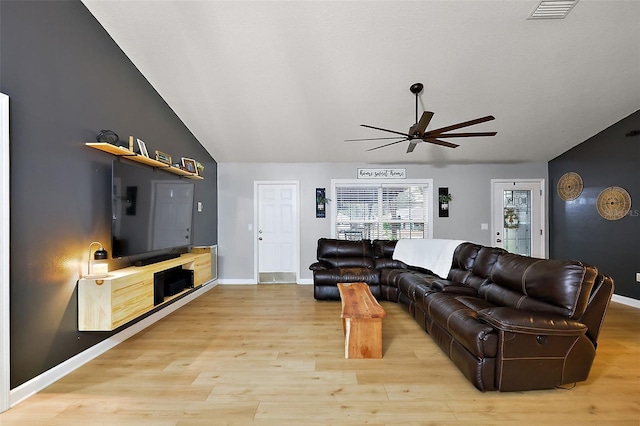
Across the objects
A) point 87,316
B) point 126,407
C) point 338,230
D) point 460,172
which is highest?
point 460,172

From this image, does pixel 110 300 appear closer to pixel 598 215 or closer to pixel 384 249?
pixel 384 249

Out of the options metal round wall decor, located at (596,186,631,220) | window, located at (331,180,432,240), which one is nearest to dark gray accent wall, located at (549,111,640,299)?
metal round wall decor, located at (596,186,631,220)

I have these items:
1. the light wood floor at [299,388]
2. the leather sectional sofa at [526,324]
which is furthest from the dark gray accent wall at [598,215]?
the leather sectional sofa at [526,324]

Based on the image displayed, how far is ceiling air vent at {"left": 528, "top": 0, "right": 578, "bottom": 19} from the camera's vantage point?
2.69m

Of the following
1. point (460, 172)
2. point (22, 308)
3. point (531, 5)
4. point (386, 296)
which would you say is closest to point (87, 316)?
point (22, 308)

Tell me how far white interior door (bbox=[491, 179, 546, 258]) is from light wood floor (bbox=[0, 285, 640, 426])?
274 centimetres

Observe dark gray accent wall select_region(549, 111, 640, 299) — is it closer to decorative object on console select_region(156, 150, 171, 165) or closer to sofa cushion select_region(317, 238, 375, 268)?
sofa cushion select_region(317, 238, 375, 268)

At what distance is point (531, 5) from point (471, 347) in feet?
9.94

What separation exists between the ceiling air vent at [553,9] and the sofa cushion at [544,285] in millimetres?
2278

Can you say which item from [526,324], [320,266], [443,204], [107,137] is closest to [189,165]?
[107,137]

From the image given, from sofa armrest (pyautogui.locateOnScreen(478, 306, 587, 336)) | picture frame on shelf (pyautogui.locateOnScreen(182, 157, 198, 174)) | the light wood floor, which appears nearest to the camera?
the light wood floor

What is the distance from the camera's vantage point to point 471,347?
2137mm

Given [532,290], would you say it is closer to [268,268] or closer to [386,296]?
[386,296]

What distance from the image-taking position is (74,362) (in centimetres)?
250
